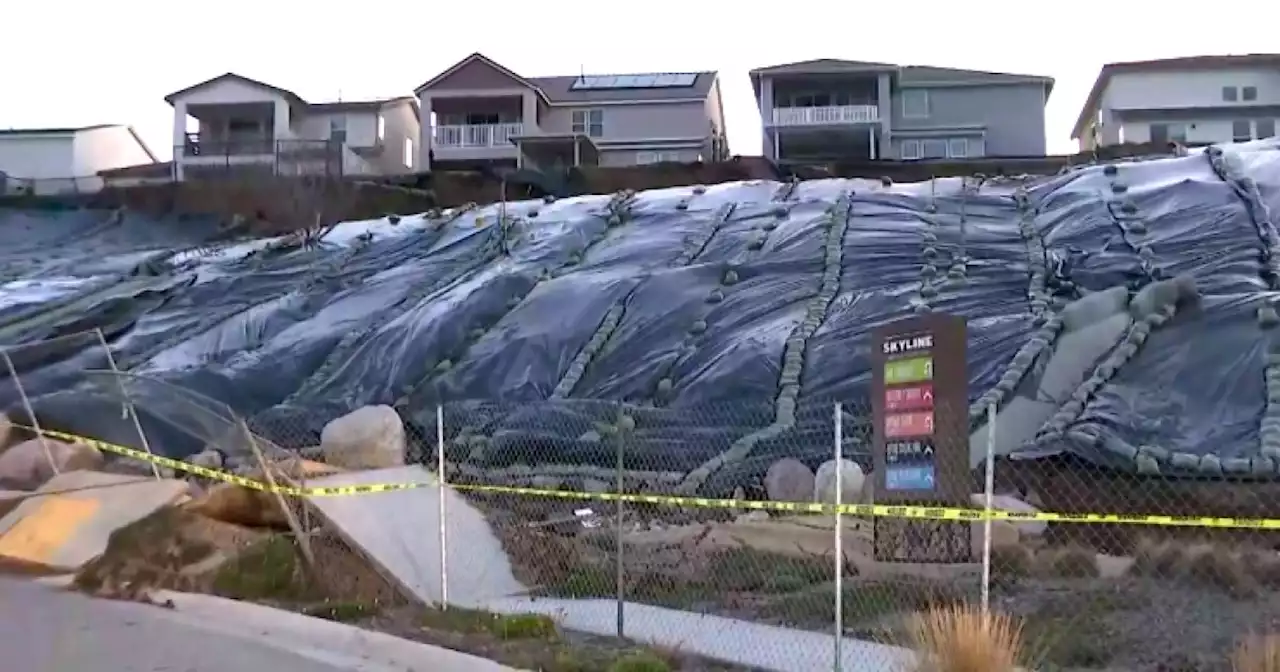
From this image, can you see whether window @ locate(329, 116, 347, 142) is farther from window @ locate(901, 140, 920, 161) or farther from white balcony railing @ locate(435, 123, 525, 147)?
window @ locate(901, 140, 920, 161)

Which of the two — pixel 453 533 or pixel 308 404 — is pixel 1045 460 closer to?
pixel 453 533

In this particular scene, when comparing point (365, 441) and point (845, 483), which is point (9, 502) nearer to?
point (365, 441)

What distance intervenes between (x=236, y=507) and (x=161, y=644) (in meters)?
3.09

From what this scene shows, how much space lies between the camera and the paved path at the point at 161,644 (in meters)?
8.17

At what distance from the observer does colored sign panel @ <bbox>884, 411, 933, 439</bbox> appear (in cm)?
856

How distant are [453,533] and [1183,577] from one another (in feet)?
18.0

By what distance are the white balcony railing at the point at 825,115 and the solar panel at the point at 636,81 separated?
3.99 m

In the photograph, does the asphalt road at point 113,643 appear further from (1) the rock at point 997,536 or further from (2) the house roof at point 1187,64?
(2) the house roof at point 1187,64

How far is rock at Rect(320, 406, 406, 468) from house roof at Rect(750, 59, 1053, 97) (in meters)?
36.3

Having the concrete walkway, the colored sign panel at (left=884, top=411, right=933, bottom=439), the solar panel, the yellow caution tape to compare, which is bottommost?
the concrete walkway

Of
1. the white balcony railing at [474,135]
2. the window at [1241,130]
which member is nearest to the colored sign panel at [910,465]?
the white balcony railing at [474,135]

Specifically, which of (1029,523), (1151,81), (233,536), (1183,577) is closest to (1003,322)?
(1029,523)

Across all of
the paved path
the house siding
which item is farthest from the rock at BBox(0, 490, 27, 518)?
the house siding

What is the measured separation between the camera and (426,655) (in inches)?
330
